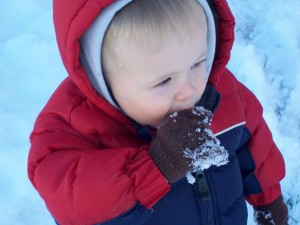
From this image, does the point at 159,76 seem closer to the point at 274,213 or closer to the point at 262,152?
the point at 262,152

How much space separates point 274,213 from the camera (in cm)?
187

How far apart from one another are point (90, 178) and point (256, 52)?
173 centimetres

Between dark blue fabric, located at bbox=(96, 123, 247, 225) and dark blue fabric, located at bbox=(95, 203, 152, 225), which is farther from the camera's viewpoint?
dark blue fabric, located at bbox=(96, 123, 247, 225)

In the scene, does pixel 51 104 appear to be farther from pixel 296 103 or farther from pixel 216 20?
pixel 296 103

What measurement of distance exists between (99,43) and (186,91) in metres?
0.27

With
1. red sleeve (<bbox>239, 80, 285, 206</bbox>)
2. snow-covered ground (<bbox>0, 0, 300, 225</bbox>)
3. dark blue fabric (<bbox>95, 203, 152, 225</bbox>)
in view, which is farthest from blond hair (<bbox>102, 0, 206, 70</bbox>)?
snow-covered ground (<bbox>0, 0, 300, 225</bbox>)

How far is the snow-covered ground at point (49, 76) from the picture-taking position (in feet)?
7.17

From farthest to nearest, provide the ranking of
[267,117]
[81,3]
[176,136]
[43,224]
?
1. [267,117]
2. [43,224]
3. [176,136]
4. [81,3]

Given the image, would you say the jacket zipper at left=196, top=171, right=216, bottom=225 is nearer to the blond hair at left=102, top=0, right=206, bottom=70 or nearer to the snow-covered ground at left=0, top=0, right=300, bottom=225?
the blond hair at left=102, top=0, right=206, bottom=70

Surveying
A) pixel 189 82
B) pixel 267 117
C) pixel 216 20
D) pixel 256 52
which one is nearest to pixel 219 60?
pixel 216 20

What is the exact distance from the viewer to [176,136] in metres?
1.26

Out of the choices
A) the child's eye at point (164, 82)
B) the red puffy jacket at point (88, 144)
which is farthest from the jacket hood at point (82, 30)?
the child's eye at point (164, 82)

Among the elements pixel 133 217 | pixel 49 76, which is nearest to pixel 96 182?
pixel 133 217

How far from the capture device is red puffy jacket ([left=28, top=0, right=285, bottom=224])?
122 centimetres
